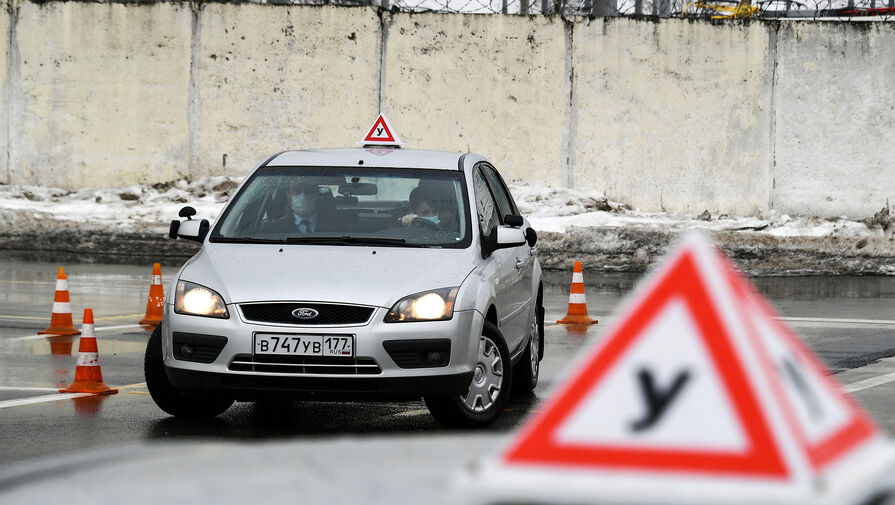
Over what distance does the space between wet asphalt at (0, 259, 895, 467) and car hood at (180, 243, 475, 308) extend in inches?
30.6

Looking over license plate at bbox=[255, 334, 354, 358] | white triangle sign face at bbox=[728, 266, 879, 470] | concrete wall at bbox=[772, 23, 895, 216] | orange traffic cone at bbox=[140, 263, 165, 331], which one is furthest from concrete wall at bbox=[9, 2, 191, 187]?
white triangle sign face at bbox=[728, 266, 879, 470]

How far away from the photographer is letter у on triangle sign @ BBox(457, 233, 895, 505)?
199 centimetres

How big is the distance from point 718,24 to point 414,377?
1820 centimetres

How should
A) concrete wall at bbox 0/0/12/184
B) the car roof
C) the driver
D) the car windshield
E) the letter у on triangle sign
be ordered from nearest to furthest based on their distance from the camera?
1. the letter у on triangle sign
2. the car windshield
3. the driver
4. the car roof
5. concrete wall at bbox 0/0/12/184

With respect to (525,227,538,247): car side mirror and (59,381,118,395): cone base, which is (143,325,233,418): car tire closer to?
(59,381,118,395): cone base

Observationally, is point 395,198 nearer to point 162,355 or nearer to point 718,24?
point 162,355

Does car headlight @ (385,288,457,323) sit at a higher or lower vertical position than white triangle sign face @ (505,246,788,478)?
lower

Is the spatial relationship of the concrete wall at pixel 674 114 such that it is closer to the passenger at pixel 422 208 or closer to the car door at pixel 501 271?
the car door at pixel 501 271

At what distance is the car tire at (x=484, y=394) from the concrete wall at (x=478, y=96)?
661 inches

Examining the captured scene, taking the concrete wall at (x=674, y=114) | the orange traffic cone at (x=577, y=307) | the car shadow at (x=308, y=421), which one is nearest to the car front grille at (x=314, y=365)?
the car shadow at (x=308, y=421)

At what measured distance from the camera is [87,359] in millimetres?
9086

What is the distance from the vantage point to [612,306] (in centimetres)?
1545

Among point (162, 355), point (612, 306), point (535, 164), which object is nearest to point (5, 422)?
point (162, 355)

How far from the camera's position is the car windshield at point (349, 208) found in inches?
334
